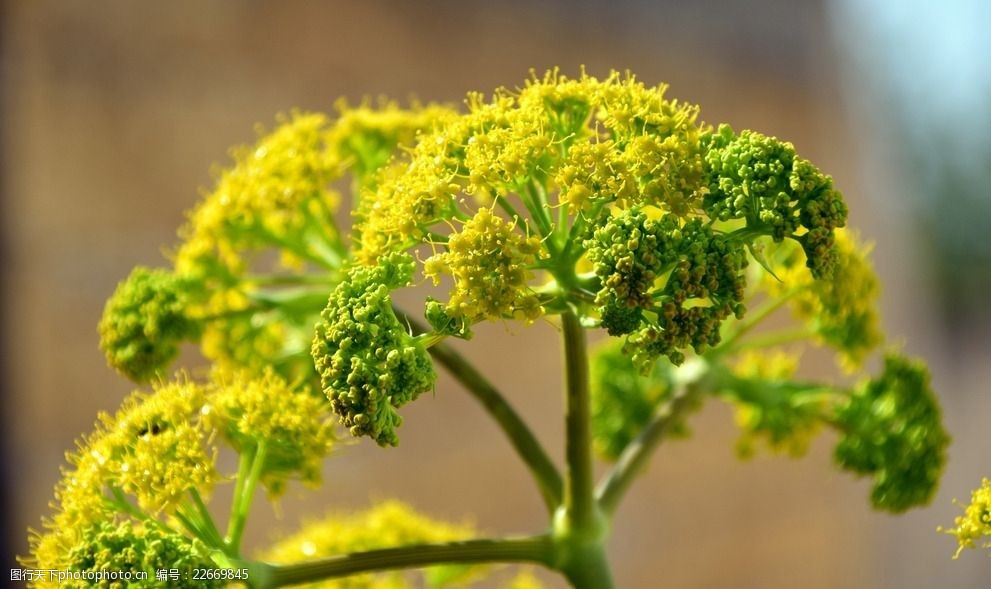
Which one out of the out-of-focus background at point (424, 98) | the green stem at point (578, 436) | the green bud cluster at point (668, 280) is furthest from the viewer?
the out-of-focus background at point (424, 98)

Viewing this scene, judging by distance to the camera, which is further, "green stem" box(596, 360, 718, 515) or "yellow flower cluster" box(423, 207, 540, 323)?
"green stem" box(596, 360, 718, 515)

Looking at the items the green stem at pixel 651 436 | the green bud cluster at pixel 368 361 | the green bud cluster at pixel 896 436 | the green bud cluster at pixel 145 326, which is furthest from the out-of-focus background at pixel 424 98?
the green bud cluster at pixel 145 326

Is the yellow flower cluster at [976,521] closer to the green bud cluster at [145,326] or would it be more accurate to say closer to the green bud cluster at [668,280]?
the green bud cluster at [668,280]

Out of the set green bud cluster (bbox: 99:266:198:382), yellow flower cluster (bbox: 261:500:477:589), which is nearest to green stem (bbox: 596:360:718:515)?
yellow flower cluster (bbox: 261:500:477:589)

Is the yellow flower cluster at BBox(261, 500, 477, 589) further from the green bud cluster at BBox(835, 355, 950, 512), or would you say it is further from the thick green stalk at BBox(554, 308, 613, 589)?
the green bud cluster at BBox(835, 355, 950, 512)

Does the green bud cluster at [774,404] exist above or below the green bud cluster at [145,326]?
below

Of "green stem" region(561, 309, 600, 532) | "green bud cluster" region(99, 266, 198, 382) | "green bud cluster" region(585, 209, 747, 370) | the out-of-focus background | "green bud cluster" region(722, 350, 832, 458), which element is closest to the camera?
"green bud cluster" region(585, 209, 747, 370)
